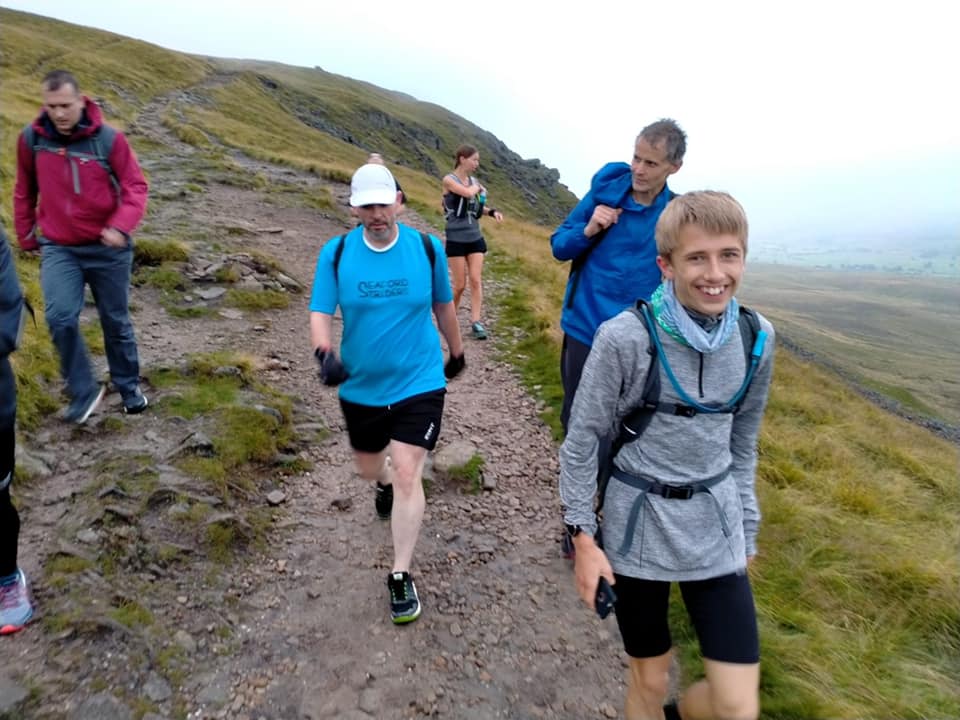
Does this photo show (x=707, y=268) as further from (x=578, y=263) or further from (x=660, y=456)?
(x=578, y=263)

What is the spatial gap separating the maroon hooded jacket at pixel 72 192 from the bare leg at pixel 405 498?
11.3 feet

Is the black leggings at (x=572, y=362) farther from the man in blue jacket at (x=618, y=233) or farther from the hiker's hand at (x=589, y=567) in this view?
the hiker's hand at (x=589, y=567)

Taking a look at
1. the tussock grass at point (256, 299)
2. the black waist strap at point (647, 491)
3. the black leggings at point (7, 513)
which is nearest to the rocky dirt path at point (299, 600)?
the black leggings at point (7, 513)

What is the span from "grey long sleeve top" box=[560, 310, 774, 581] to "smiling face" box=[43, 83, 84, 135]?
4.99 m

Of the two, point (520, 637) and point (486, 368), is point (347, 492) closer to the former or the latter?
point (520, 637)

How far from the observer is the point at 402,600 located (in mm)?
4215

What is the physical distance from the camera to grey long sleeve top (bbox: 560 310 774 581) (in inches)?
98.2

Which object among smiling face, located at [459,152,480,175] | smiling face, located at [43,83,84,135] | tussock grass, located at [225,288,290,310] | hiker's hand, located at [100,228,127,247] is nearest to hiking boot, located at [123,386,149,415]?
hiker's hand, located at [100,228,127,247]

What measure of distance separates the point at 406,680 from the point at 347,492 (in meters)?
2.21

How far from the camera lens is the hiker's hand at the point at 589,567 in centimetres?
247

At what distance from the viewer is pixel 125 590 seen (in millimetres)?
4094

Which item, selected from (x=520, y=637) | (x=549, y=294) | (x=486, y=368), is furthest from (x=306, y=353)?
(x=549, y=294)

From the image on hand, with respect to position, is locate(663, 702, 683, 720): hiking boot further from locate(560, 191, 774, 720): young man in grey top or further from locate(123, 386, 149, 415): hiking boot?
locate(123, 386, 149, 415): hiking boot

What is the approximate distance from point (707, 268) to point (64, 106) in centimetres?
530
